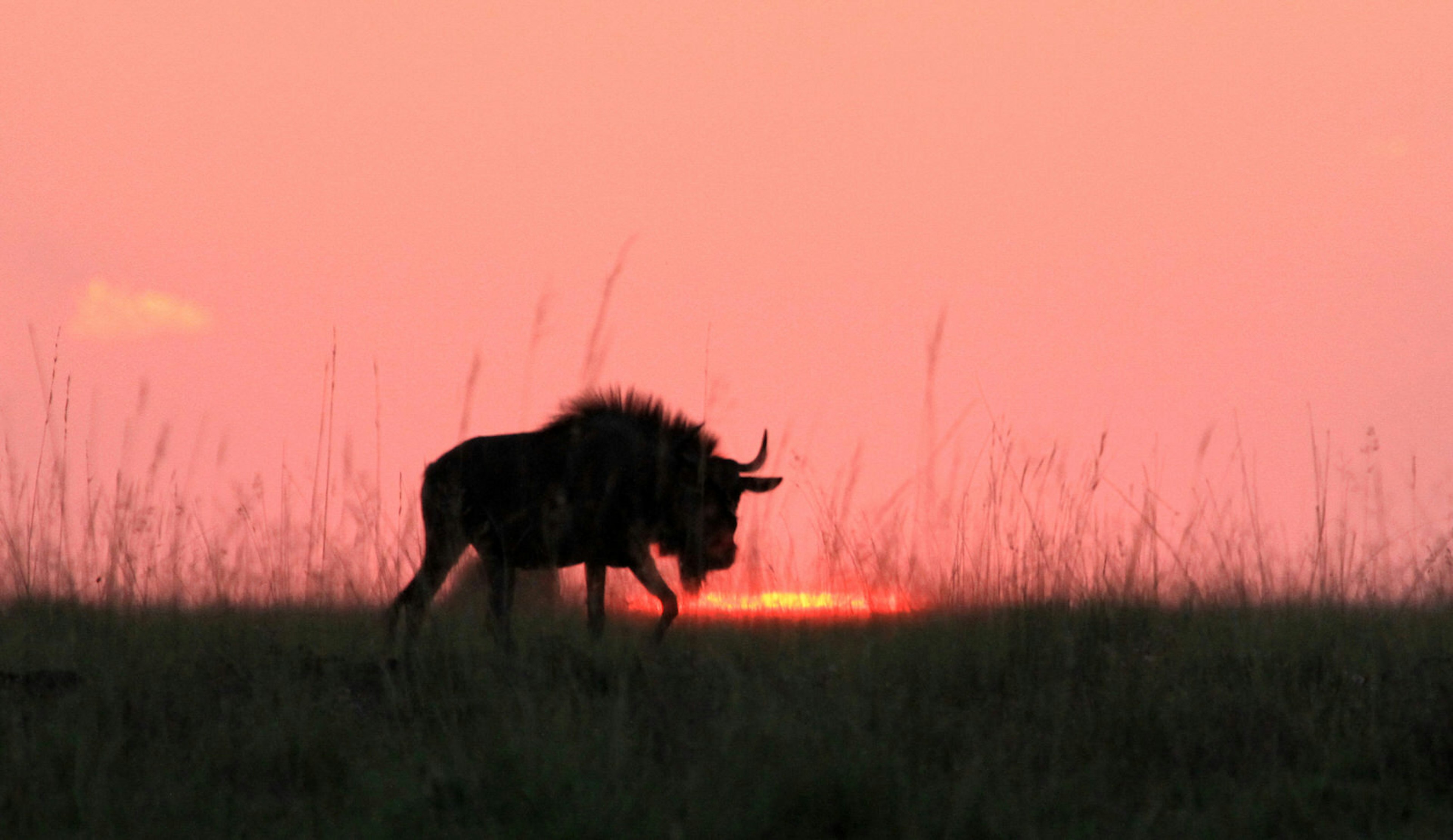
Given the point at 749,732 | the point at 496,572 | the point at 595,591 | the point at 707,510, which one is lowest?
the point at 749,732

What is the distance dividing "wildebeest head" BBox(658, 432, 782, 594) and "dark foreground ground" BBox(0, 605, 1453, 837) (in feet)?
5.37

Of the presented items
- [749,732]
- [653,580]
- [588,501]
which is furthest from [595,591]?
[749,732]

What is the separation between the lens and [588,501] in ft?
27.8

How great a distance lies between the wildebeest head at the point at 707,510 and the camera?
28.8 feet

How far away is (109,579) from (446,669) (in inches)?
115

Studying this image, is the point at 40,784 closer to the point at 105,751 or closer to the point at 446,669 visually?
the point at 105,751

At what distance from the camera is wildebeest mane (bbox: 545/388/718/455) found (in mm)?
8820

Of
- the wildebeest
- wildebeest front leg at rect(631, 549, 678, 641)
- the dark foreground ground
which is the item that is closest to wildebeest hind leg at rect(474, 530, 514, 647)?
the wildebeest

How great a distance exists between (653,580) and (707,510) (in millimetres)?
628

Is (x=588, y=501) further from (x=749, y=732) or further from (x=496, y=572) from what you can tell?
(x=749, y=732)

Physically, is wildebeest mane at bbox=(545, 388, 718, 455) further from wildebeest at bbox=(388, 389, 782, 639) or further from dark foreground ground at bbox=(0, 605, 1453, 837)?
dark foreground ground at bbox=(0, 605, 1453, 837)

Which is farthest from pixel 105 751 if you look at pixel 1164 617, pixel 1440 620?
pixel 1440 620

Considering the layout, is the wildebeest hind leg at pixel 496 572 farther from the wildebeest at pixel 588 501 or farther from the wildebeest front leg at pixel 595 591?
the wildebeest front leg at pixel 595 591

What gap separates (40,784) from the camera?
4.65 m
